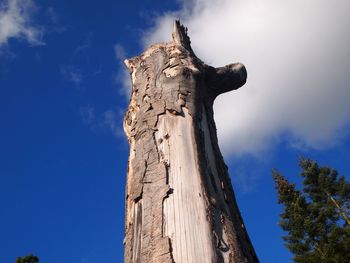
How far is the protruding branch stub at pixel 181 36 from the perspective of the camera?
4.35 metres

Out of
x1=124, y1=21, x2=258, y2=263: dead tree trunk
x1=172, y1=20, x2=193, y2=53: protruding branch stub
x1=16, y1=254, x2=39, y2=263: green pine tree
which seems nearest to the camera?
x1=124, y1=21, x2=258, y2=263: dead tree trunk

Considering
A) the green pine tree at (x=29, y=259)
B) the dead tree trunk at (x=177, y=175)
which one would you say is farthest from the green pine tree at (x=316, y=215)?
the dead tree trunk at (x=177, y=175)

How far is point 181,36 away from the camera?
450 centimetres

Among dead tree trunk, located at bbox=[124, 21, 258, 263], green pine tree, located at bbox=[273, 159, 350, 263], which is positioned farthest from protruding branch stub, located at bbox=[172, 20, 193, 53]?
green pine tree, located at bbox=[273, 159, 350, 263]

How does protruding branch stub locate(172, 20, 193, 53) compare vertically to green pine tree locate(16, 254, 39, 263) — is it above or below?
below

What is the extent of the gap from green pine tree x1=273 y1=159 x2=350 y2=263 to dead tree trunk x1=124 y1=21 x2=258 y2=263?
17.1m

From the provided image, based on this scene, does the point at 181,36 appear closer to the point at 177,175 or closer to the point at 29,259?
the point at 177,175

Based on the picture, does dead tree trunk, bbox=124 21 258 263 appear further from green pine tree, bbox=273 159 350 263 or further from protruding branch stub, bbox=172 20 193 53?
green pine tree, bbox=273 159 350 263

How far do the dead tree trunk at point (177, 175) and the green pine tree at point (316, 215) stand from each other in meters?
17.1

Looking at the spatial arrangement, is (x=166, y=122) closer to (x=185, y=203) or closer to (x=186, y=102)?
(x=186, y=102)

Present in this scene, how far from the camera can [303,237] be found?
66.0 feet

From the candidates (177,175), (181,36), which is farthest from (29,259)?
(177,175)

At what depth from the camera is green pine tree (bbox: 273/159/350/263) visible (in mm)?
18609

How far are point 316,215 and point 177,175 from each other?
68.3 feet
